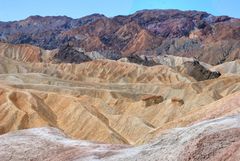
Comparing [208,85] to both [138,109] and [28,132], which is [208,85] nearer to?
[138,109]

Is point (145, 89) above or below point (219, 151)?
below

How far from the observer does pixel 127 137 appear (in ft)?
241

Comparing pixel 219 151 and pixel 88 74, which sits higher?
pixel 219 151

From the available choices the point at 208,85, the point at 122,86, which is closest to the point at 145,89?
the point at 122,86

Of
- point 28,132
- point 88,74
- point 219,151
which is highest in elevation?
point 219,151

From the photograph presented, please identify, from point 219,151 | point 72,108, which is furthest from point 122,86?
point 219,151

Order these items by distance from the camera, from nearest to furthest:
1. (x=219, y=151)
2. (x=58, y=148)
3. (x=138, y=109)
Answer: (x=219, y=151) → (x=58, y=148) → (x=138, y=109)

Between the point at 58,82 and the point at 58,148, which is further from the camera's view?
the point at 58,82

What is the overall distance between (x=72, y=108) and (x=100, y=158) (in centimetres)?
5937

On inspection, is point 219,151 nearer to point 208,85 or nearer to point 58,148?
point 58,148

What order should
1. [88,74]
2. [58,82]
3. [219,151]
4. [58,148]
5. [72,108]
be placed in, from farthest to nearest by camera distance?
[88,74] < [58,82] < [72,108] < [58,148] < [219,151]

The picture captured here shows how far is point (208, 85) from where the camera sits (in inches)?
4968

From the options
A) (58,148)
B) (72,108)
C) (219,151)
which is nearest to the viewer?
(219,151)

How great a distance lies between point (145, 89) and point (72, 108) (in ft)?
174
